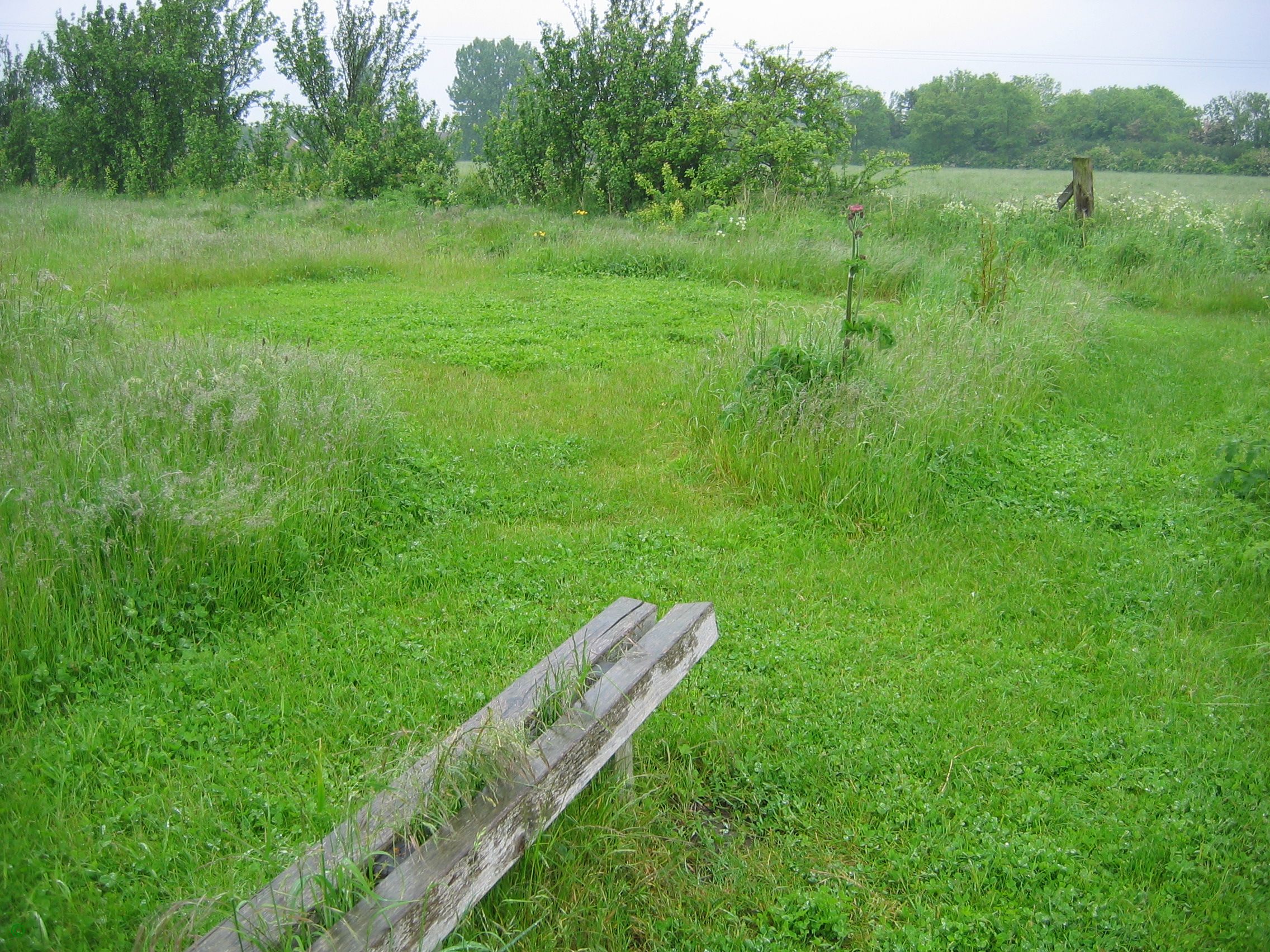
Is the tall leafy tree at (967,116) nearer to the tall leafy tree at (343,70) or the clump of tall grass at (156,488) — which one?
the tall leafy tree at (343,70)

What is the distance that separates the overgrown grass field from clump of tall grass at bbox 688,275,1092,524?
34 mm

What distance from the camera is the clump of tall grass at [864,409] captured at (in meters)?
5.38

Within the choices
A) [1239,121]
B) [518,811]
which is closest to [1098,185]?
[1239,121]

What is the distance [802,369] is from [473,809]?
14.6ft

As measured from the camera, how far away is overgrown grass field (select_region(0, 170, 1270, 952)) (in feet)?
8.81

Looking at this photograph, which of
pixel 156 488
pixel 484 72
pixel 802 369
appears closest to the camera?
pixel 156 488

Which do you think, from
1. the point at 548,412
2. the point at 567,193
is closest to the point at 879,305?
the point at 548,412

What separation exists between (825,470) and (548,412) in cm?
247

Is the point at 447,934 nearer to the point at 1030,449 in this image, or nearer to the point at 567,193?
the point at 1030,449

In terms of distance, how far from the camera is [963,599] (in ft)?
14.7

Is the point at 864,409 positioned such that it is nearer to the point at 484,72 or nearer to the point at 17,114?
the point at 17,114

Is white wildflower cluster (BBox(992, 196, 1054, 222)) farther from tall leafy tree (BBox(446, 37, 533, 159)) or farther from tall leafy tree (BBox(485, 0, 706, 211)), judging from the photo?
tall leafy tree (BBox(446, 37, 533, 159))

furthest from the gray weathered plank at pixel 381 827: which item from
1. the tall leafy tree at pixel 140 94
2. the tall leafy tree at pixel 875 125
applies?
the tall leafy tree at pixel 875 125

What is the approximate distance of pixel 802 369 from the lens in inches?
239
